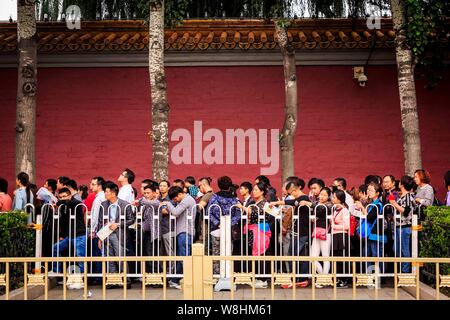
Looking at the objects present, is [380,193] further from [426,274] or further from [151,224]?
[151,224]

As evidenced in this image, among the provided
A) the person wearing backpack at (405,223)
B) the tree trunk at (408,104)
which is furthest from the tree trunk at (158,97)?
the tree trunk at (408,104)

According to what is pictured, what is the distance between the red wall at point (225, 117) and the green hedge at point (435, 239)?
5.89 meters

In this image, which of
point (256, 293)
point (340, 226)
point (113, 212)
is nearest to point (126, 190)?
point (113, 212)

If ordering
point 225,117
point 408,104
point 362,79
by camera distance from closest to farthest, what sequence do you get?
1. point 408,104
2. point 362,79
3. point 225,117

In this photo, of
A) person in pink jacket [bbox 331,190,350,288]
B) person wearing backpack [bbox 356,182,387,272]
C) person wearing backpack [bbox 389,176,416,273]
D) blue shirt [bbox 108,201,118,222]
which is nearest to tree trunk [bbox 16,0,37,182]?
blue shirt [bbox 108,201,118,222]

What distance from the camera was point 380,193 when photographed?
1132cm

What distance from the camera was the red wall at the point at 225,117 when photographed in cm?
1672

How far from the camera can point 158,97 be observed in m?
13.3

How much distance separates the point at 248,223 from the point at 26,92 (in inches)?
179

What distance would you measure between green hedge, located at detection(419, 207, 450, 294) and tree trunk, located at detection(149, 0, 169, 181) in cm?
438

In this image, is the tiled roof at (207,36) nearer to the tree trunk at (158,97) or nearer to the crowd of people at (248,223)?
the tree trunk at (158,97)

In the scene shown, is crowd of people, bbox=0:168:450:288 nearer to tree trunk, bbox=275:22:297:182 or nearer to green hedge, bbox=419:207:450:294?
green hedge, bbox=419:207:450:294

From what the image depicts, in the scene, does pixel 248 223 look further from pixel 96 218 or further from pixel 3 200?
pixel 3 200

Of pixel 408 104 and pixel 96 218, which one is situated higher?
pixel 408 104
